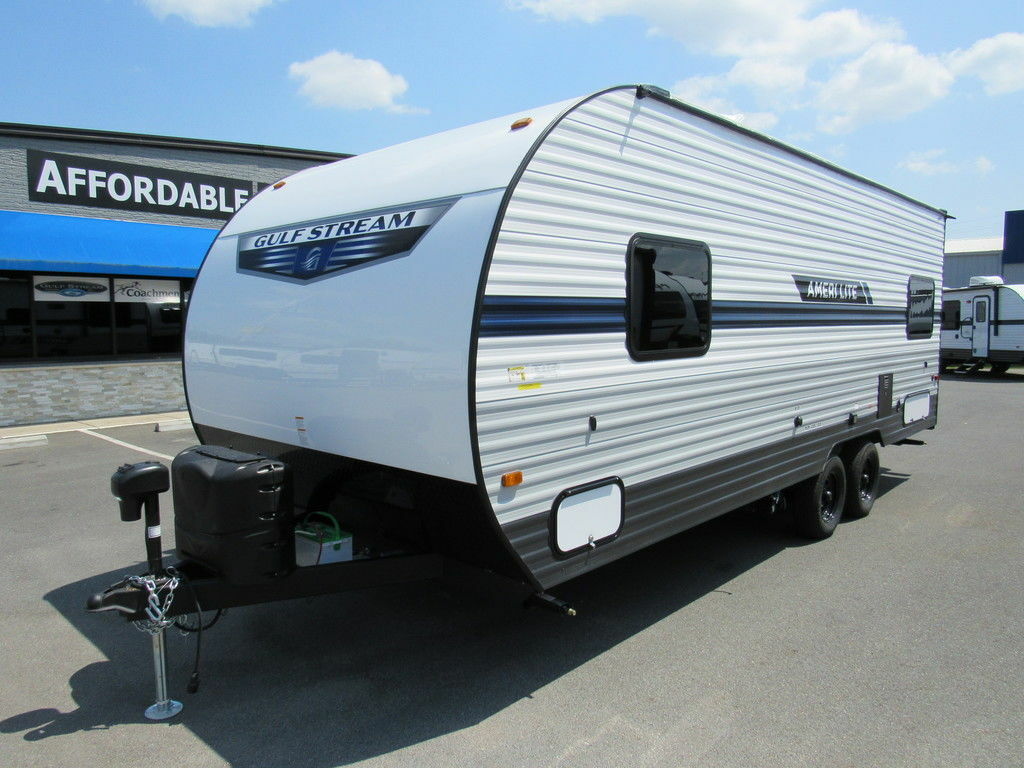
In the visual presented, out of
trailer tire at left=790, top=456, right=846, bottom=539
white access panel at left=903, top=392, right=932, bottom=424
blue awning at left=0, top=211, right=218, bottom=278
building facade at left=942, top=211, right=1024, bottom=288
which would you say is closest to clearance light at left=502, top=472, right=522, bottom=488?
trailer tire at left=790, top=456, right=846, bottom=539

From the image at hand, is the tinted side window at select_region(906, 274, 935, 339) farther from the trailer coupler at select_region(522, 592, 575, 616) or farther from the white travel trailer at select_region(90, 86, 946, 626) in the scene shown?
the trailer coupler at select_region(522, 592, 575, 616)

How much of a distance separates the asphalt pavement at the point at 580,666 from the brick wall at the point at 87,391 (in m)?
6.75

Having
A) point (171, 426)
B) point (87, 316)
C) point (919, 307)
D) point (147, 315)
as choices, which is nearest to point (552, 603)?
point (919, 307)

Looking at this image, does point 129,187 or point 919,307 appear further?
point 129,187

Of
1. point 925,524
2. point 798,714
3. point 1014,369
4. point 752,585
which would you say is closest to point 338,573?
point 798,714

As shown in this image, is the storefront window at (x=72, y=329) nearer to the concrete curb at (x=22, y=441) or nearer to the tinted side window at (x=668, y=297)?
the concrete curb at (x=22, y=441)

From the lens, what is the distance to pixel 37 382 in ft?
39.5

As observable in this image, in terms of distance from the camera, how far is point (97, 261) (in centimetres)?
1200

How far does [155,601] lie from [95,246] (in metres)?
11.0

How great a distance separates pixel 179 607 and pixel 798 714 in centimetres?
290

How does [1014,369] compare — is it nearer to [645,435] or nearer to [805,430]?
[805,430]

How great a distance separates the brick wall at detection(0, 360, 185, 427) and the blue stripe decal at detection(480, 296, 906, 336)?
11.5 meters

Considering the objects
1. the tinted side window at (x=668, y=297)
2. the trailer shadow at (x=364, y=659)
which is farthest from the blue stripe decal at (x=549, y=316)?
the trailer shadow at (x=364, y=659)

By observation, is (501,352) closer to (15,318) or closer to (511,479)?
(511,479)
